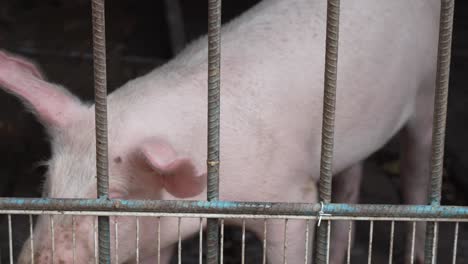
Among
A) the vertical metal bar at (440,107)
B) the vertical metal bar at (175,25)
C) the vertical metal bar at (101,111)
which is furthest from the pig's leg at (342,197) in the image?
the vertical metal bar at (175,25)

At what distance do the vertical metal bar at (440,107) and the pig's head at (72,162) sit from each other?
2.05 ft

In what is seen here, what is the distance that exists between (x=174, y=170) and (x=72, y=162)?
0.46m

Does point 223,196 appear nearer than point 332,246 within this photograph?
Yes

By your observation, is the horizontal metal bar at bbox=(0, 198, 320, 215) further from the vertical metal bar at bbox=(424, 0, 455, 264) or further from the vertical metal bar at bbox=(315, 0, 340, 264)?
the vertical metal bar at bbox=(424, 0, 455, 264)

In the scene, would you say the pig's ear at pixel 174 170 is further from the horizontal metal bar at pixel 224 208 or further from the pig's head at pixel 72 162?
the horizontal metal bar at pixel 224 208

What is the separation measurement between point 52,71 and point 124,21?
4.33 feet

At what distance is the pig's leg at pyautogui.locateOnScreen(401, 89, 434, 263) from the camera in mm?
3127

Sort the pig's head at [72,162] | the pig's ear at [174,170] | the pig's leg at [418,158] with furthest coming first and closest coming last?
the pig's leg at [418,158] < the pig's head at [72,162] < the pig's ear at [174,170]

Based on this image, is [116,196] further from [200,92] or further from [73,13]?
[73,13]

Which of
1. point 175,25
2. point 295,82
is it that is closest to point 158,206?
point 295,82

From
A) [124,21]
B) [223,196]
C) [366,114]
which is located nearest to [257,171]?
[223,196]

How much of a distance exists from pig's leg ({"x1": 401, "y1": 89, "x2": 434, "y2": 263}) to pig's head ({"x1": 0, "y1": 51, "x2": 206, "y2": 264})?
1.17 m

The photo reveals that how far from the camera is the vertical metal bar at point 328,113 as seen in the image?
1.77 metres

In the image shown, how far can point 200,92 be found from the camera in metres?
2.45
